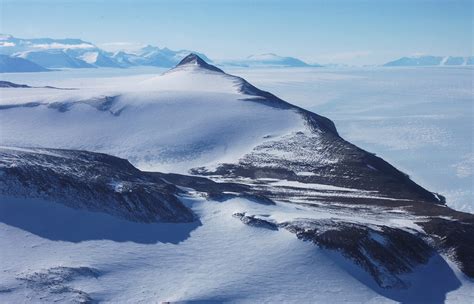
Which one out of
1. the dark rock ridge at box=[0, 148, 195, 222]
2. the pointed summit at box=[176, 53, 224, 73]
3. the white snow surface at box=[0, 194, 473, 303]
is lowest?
the white snow surface at box=[0, 194, 473, 303]

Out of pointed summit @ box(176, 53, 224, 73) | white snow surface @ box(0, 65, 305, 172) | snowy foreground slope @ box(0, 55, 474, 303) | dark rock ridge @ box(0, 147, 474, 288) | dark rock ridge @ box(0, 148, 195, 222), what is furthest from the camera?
pointed summit @ box(176, 53, 224, 73)

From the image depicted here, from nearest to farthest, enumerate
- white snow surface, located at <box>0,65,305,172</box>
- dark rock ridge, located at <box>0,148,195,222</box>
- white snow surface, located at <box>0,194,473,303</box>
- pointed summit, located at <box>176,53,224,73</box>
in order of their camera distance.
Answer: white snow surface, located at <box>0,194,473,303</box> < dark rock ridge, located at <box>0,148,195,222</box> < white snow surface, located at <box>0,65,305,172</box> < pointed summit, located at <box>176,53,224,73</box>

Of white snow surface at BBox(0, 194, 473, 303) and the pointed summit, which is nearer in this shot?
white snow surface at BBox(0, 194, 473, 303)

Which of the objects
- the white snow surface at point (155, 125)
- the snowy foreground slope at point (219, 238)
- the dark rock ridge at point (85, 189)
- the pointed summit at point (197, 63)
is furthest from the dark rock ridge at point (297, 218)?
the pointed summit at point (197, 63)

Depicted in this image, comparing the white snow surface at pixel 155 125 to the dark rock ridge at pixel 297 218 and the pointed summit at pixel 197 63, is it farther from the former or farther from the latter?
the pointed summit at pixel 197 63

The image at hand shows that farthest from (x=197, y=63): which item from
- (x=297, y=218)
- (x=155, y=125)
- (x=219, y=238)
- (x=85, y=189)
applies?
(x=219, y=238)

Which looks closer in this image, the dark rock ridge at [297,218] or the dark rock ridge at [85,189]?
the dark rock ridge at [297,218]

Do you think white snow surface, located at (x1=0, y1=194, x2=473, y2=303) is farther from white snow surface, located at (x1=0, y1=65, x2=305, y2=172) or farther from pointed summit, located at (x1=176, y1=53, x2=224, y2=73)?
pointed summit, located at (x1=176, y1=53, x2=224, y2=73)

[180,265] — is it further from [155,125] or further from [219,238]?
[155,125]

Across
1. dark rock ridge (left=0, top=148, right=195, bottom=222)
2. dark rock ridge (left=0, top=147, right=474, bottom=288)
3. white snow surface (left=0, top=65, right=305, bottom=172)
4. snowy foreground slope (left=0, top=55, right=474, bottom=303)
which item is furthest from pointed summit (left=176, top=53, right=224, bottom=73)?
dark rock ridge (left=0, top=148, right=195, bottom=222)
